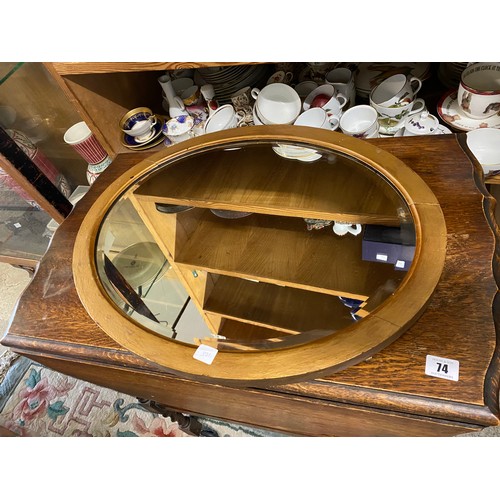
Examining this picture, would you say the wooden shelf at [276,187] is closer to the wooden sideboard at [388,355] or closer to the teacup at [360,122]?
the wooden sideboard at [388,355]

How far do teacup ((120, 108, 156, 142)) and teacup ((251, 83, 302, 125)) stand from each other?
0.30 metres

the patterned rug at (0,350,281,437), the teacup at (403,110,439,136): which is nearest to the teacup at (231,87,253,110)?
the teacup at (403,110,439,136)

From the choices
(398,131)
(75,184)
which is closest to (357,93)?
(398,131)

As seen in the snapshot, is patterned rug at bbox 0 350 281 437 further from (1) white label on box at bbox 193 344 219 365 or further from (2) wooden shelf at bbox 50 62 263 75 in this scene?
(2) wooden shelf at bbox 50 62 263 75

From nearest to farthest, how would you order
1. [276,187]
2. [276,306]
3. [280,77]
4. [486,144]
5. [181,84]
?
[276,306] → [276,187] → [486,144] → [280,77] → [181,84]

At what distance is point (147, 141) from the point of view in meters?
1.04

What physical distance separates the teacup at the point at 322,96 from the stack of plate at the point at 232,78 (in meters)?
0.17

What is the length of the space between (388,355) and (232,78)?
79 centimetres

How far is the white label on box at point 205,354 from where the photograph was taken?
490 millimetres

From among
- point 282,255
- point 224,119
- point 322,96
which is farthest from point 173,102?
point 282,255

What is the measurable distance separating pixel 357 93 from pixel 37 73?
0.94 metres

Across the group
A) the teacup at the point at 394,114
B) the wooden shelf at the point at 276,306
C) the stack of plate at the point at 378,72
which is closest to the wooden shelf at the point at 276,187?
the wooden shelf at the point at 276,306

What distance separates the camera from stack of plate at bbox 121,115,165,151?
1.04 m

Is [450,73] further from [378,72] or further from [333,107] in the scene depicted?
[333,107]
